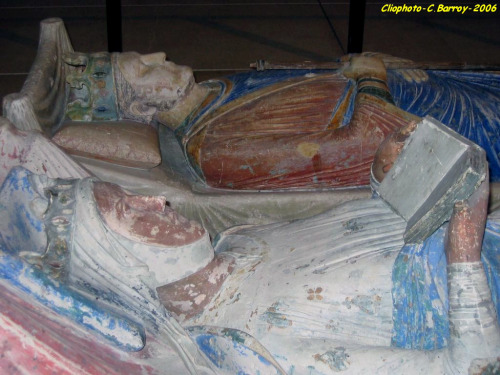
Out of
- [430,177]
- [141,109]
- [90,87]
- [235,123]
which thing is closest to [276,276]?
[430,177]

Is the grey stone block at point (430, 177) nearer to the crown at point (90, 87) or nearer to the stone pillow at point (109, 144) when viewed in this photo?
the stone pillow at point (109, 144)

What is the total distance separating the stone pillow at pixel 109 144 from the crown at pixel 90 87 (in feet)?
0.34

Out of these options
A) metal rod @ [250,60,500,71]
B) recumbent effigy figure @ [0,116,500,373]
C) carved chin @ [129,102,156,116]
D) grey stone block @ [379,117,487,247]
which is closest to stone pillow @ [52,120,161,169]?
carved chin @ [129,102,156,116]

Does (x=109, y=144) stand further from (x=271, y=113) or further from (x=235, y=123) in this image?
(x=271, y=113)

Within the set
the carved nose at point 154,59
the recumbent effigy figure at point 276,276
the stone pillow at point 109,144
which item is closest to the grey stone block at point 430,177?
the recumbent effigy figure at point 276,276

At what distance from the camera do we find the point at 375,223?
2268 millimetres

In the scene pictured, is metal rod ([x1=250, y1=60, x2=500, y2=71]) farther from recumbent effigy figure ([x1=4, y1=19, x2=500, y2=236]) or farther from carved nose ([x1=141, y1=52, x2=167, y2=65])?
carved nose ([x1=141, y1=52, x2=167, y2=65])

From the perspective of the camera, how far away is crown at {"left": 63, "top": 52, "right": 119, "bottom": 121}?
10.8 feet

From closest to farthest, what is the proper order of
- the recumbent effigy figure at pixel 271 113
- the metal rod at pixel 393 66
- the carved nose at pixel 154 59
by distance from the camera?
the recumbent effigy figure at pixel 271 113 < the carved nose at pixel 154 59 < the metal rod at pixel 393 66

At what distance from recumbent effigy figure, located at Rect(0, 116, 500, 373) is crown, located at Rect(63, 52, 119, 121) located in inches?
49.6

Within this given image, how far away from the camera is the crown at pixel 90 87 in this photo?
3297 mm

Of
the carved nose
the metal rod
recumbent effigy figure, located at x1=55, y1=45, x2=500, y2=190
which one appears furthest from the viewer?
the metal rod

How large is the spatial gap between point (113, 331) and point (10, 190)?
22.1 inches

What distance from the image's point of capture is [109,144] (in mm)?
3166
